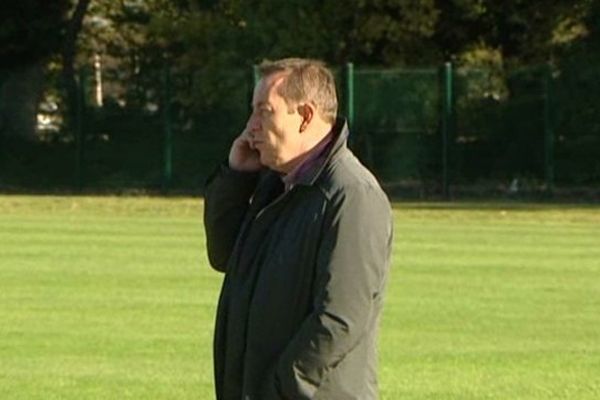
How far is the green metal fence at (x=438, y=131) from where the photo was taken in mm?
35938

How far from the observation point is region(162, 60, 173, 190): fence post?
3722 cm

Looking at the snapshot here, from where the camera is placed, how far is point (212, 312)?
1566cm

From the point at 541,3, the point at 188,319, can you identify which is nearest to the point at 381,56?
the point at 541,3

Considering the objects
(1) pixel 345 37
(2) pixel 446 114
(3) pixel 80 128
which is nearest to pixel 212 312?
(2) pixel 446 114

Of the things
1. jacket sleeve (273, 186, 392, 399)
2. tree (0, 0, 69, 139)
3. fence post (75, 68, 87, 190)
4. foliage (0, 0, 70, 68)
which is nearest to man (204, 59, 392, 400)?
jacket sleeve (273, 186, 392, 399)

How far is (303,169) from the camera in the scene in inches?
216

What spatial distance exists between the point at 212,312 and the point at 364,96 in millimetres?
21014

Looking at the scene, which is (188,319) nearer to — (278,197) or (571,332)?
(571,332)

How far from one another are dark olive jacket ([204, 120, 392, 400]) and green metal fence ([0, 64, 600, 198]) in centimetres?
3010

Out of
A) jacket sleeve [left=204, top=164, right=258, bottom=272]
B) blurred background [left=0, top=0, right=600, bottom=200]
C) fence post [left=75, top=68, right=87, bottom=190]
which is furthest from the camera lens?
fence post [left=75, top=68, right=87, bottom=190]

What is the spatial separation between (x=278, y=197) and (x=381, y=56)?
35772 mm

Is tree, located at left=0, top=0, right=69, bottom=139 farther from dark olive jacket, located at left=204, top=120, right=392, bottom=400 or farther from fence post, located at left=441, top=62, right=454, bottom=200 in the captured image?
dark olive jacket, located at left=204, top=120, right=392, bottom=400

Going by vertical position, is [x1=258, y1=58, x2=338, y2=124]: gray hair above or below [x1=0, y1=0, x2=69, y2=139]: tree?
below

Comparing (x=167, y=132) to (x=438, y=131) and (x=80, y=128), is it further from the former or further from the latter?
(x=438, y=131)
